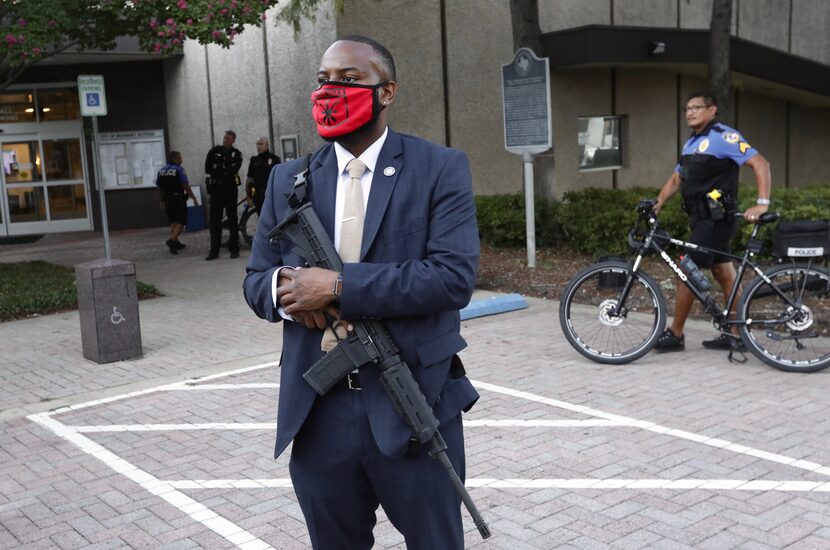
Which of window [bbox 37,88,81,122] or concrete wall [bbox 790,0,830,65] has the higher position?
concrete wall [bbox 790,0,830,65]

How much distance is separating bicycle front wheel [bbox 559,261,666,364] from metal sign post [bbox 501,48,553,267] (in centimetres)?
414

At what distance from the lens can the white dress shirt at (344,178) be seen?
244 cm

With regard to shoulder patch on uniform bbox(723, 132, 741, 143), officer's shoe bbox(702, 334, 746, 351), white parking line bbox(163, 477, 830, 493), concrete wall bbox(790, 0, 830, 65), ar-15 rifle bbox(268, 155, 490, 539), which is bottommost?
white parking line bbox(163, 477, 830, 493)

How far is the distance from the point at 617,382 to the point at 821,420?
56.3 inches

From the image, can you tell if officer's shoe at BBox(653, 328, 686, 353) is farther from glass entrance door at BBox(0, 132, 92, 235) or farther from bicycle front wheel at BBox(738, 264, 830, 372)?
glass entrance door at BBox(0, 132, 92, 235)

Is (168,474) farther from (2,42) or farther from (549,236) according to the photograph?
(549,236)

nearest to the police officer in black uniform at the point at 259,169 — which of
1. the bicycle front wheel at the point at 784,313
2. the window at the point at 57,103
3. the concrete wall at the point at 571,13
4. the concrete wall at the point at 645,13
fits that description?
the concrete wall at the point at 571,13

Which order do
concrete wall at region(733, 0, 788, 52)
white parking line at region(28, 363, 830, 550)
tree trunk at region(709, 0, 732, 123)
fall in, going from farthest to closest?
concrete wall at region(733, 0, 788, 52) < tree trunk at region(709, 0, 732, 123) < white parking line at region(28, 363, 830, 550)

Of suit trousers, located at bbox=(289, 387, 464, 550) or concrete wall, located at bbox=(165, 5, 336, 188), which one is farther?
concrete wall, located at bbox=(165, 5, 336, 188)

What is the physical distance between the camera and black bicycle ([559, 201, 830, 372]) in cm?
648

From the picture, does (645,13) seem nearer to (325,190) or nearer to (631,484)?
(631,484)

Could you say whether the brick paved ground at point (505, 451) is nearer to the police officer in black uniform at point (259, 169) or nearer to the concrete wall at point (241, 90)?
the police officer in black uniform at point (259, 169)

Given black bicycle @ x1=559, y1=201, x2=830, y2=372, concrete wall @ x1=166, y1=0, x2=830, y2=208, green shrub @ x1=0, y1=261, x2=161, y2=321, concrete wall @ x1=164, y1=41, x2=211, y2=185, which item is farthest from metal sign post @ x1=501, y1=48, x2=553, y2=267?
concrete wall @ x1=164, y1=41, x2=211, y2=185

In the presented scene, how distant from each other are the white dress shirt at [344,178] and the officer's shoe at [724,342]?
16.5ft
